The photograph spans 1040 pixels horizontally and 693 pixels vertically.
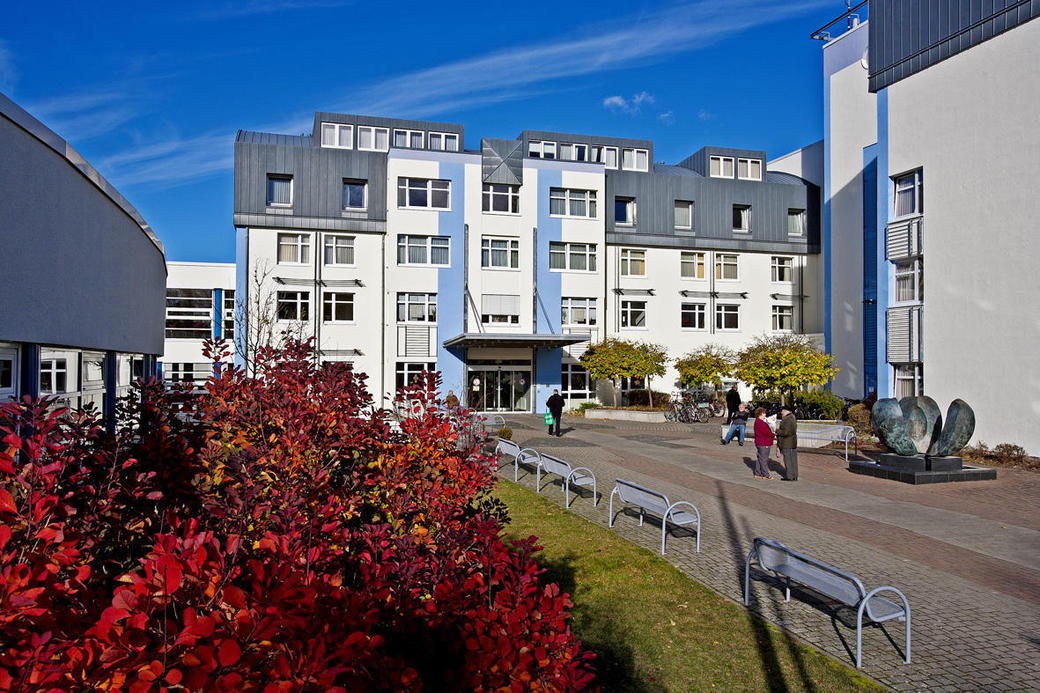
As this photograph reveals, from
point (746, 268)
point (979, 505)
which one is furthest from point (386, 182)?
point (979, 505)

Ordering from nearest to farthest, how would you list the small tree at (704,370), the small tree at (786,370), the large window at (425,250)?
the small tree at (786,370)
the small tree at (704,370)
the large window at (425,250)

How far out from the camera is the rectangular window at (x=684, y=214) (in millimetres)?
41375

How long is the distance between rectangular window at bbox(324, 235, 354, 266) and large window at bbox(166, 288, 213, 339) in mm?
22327

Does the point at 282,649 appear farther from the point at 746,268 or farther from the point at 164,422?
the point at 746,268

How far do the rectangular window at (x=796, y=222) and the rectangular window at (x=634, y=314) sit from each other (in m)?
11.4

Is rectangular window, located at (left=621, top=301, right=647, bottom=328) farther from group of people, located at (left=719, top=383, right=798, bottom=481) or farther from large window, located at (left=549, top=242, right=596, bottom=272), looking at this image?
group of people, located at (left=719, top=383, right=798, bottom=481)

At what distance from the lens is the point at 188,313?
53.8 meters

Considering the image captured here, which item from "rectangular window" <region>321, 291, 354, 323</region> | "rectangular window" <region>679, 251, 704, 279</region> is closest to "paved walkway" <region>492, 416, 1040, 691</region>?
"rectangular window" <region>321, 291, 354, 323</region>

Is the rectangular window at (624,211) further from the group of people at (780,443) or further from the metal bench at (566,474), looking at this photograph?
the metal bench at (566,474)

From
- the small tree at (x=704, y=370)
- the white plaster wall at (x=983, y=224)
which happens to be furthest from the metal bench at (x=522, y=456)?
the small tree at (x=704, y=370)

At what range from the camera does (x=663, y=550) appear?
926 centimetres

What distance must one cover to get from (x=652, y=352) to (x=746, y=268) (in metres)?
10.9

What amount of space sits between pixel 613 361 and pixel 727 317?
36.3 ft

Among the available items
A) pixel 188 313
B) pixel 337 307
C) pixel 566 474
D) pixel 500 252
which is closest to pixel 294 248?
pixel 337 307
